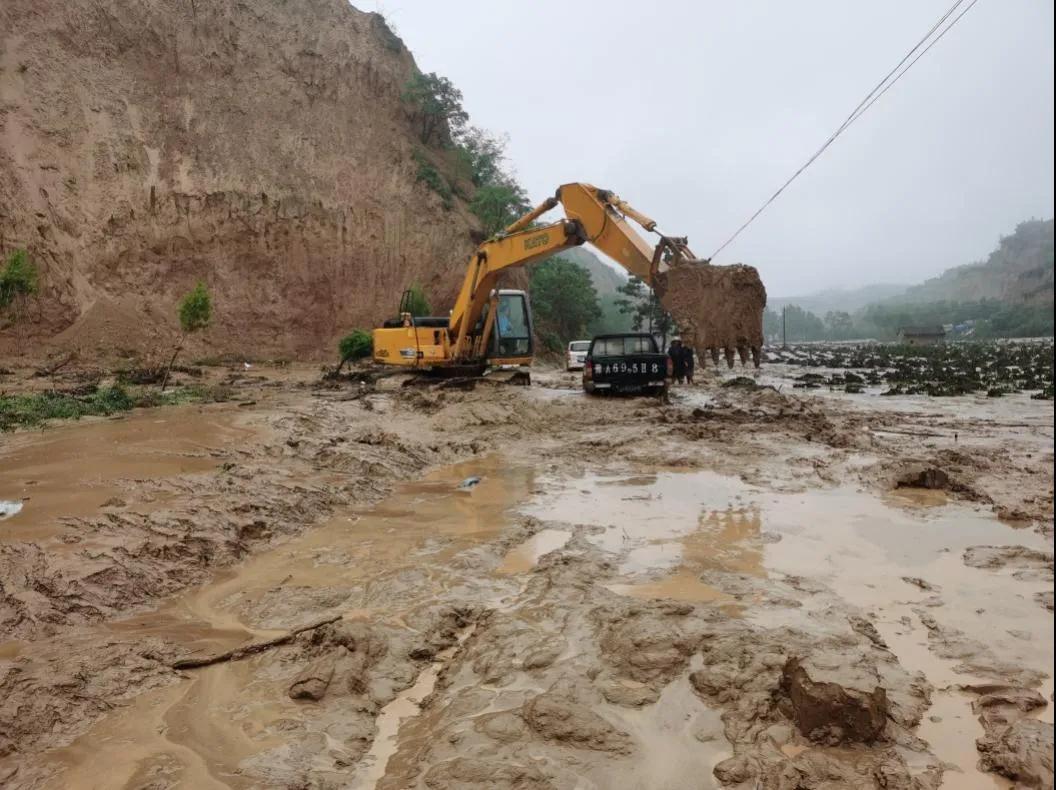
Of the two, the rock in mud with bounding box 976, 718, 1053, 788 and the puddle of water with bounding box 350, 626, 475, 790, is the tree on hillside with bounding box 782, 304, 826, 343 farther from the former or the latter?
the puddle of water with bounding box 350, 626, 475, 790

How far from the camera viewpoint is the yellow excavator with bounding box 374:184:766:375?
8.59 meters

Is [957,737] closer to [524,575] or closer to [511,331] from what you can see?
[524,575]

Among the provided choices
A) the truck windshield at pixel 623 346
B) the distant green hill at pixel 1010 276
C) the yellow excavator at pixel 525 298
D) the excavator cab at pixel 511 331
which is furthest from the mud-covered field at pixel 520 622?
the excavator cab at pixel 511 331

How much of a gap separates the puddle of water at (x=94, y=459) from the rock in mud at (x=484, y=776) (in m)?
3.49

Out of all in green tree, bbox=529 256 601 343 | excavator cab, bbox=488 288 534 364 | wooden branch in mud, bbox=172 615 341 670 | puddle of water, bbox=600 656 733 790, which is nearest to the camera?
puddle of water, bbox=600 656 733 790

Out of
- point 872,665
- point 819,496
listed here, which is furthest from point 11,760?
point 819,496

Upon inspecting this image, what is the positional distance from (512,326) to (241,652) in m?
12.5

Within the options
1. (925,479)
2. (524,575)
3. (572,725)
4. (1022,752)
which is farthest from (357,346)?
(1022,752)

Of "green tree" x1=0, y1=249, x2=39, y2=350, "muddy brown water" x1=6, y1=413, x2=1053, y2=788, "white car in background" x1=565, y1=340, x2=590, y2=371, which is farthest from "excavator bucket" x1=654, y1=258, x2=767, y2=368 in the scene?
"green tree" x1=0, y1=249, x2=39, y2=350

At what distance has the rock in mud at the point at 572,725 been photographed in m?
2.42

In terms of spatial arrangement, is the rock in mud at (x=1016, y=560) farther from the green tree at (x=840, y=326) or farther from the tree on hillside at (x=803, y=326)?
the tree on hillside at (x=803, y=326)

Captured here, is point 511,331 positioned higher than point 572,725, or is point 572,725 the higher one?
point 511,331

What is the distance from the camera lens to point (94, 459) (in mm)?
6801

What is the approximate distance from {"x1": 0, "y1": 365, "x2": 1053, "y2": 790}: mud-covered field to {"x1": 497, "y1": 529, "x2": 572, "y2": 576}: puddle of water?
0.10ft
